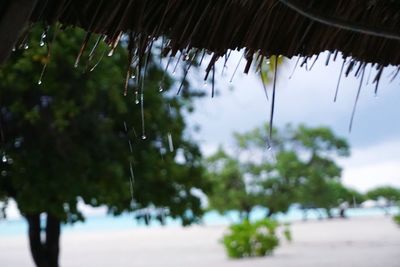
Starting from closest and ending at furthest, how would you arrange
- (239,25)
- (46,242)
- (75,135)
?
(239,25), (75,135), (46,242)

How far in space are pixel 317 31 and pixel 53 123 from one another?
16.0ft

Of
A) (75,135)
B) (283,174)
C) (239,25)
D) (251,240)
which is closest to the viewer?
(239,25)

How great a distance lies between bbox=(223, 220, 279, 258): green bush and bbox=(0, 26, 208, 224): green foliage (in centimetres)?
642

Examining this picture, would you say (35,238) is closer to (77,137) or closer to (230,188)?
(77,137)

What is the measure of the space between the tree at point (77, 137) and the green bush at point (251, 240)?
629cm

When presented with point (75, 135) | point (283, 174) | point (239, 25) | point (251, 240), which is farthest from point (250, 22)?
point (283, 174)

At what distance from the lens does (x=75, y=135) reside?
7016 millimetres

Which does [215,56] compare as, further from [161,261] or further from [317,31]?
[161,261]

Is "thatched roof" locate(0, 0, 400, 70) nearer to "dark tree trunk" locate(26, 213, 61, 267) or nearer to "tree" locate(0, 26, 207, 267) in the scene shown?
"tree" locate(0, 26, 207, 267)

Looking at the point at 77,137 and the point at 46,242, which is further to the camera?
the point at 46,242

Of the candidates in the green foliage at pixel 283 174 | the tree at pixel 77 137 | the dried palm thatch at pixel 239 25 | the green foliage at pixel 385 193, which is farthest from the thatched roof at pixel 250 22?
the green foliage at pixel 385 193

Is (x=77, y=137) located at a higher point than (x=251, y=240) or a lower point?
higher

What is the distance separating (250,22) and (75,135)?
5.22m

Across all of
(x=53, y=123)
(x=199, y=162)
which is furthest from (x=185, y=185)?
(x=53, y=123)
